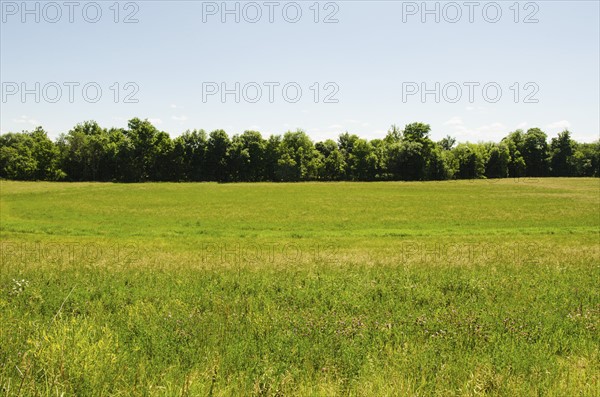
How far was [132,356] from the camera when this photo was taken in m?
6.25

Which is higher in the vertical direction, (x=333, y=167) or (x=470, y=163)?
(x=470, y=163)

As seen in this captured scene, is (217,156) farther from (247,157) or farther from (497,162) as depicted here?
(497,162)

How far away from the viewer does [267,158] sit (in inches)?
4938

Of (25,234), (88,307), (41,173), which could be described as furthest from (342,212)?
(41,173)

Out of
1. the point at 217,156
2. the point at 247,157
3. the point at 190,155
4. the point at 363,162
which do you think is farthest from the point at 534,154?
the point at 190,155

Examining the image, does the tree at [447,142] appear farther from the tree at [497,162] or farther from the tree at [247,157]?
the tree at [247,157]

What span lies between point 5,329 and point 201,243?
1303 cm

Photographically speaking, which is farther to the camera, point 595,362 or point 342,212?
point 342,212

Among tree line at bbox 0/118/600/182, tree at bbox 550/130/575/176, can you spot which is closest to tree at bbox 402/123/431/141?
tree line at bbox 0/118/600/182

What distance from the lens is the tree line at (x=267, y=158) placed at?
112 metres

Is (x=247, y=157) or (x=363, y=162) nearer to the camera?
(x=247, y=157)

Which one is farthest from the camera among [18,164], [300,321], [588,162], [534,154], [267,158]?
[534,154]

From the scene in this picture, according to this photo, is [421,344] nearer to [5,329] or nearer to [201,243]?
[5,329]

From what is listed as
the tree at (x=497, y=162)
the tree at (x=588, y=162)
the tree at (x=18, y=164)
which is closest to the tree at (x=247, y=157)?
the tree at (x=18, y=164)
